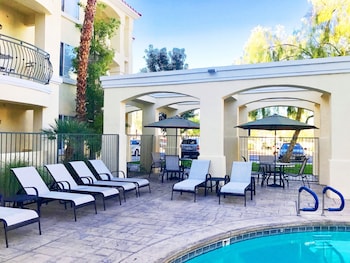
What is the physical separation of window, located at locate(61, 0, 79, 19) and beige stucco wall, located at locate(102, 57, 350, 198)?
6.11m

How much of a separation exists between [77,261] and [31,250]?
1038 mm

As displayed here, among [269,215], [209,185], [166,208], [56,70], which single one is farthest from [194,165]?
[56,70]

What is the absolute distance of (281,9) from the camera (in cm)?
2250

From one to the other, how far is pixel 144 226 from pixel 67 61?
12971 mm

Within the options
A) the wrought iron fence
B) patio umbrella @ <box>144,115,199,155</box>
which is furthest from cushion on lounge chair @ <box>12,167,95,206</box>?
patio umbrella @ <box>144,115,199,155</box>

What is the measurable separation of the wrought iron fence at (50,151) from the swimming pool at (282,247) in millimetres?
5909

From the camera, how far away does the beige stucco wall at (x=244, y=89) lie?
1077cm

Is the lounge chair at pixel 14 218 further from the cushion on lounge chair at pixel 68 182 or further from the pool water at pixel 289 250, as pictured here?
the pool water at pixel 289 250

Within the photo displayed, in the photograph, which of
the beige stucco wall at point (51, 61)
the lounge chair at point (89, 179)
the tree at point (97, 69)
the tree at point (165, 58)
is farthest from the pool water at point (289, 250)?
the tree at point (165, 58)

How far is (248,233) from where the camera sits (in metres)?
7.14

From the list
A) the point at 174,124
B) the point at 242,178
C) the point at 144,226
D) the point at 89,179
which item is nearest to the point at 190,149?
the point at 174,124

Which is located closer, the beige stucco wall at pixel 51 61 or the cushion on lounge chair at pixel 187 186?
the cushion on lounge chair at pixel 187 186

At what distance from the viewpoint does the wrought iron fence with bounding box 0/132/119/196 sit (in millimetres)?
9148

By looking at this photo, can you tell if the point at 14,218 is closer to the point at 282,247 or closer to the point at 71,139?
the point at 282,247
